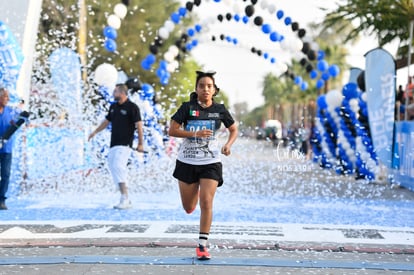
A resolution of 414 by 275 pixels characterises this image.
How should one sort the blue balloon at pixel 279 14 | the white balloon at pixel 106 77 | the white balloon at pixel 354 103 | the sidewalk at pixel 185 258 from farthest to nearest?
the blue balloon at pixel 279 14 → the white balloon at pixel 354 103 → the white balloon at pixel 106 77 → the sidewalk at pixel 185 258

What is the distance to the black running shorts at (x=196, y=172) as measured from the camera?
6.88 m

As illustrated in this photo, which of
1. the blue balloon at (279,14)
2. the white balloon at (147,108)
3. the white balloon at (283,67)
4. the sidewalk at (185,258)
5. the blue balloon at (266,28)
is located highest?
the blue balloon at (279,14)

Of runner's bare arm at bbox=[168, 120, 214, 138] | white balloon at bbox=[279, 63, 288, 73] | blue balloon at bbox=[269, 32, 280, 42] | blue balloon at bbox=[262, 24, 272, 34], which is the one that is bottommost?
runner's bare arm at bbox=[168, 120, 214, 138]

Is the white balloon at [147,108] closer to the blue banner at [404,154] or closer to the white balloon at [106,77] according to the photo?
the white balloon at [106,77]

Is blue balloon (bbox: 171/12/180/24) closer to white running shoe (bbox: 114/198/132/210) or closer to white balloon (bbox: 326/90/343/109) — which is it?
white balloon (bbox: 326/90/343/109)

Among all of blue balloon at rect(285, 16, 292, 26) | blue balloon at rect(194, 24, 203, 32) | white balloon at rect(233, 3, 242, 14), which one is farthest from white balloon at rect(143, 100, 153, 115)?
blue balloon at rect(194, 24, 203, 32)

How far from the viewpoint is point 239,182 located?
16547 mm

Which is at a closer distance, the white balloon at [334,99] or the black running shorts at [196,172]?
the black running shorts at [196,172]

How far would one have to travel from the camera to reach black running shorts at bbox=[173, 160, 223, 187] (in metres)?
6.88

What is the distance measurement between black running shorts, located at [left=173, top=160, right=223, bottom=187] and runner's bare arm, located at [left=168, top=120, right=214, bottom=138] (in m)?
0.26

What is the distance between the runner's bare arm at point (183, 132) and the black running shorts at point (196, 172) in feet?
0.87

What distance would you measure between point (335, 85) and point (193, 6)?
170 feet

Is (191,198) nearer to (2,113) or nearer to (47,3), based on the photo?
(2,113)

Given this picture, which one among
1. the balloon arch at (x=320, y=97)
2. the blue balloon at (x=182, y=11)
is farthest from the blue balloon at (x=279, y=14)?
the blue balloon at (x=182, y=11)
